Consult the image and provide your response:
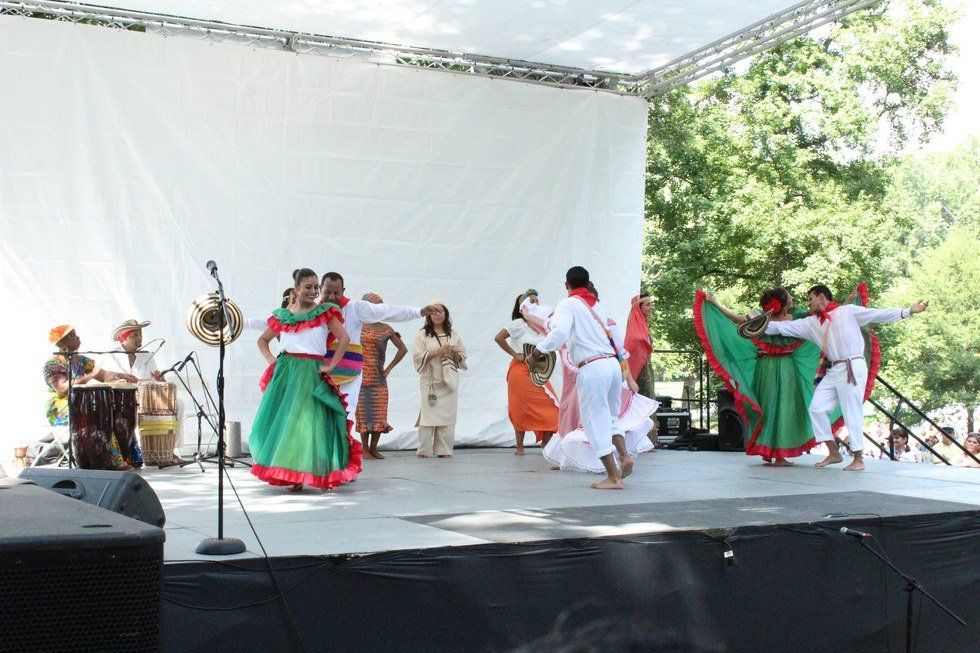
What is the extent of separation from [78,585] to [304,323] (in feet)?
15.7

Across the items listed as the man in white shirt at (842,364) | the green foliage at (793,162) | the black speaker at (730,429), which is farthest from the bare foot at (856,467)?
the green foliage at (793,162)

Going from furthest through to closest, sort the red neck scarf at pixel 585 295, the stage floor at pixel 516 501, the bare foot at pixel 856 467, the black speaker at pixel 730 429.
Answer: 1. the black speaker at pixel 730 429
2. the bare foot at pixel 856 467
3. the red neck scarf at pixel 585 295
4. the stage floor at pixel 516 501

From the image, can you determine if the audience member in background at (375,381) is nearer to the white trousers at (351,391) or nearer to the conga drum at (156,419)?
the white trousers at (351,391)

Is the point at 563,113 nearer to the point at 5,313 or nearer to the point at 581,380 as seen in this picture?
the point at 581,380

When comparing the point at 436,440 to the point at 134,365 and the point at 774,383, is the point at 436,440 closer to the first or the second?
the point at 134,365

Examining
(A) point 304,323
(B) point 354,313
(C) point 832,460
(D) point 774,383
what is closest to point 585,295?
(B) point 354,313

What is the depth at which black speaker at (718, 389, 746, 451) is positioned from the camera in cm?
1087

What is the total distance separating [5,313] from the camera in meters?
8.82

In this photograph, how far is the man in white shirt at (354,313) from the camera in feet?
24.5

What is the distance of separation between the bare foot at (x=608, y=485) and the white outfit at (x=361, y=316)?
185cm

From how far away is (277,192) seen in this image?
32.9 ft

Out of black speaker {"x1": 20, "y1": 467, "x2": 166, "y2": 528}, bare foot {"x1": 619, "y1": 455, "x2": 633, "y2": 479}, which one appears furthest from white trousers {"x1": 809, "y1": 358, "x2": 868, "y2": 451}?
black speaker {"x1": 20, "y1": 467, "x2": 166, "y2": 528}

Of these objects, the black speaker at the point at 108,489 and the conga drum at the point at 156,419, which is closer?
the black speaker at the point at 108,489

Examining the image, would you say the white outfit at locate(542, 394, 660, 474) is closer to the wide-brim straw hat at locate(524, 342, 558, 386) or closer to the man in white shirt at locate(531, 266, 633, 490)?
the man in white shirt at locate(531, 266, 633, 490)
